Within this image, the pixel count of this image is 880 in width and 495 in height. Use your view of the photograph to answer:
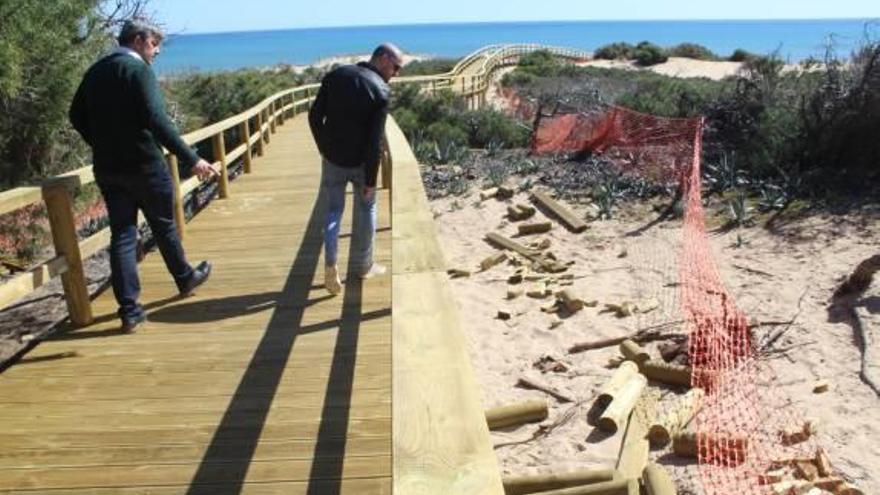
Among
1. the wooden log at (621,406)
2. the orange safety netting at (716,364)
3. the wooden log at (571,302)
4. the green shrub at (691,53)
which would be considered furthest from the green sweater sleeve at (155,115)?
the green shrub at (691,53)

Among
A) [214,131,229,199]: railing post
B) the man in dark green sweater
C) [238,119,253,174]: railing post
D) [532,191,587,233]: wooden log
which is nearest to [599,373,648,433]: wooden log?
the man in dark green sweater

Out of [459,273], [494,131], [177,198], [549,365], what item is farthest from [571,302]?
[494,131]

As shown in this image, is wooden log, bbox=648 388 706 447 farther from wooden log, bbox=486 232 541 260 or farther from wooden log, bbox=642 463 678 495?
wooden log, bbox=486 232 541 260

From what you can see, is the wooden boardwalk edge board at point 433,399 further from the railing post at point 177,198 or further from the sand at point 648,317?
the railing post at point 177,198

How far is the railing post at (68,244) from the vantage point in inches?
168

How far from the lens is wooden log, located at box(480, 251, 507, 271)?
920 centimetres

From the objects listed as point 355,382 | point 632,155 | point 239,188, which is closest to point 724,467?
point 355,382

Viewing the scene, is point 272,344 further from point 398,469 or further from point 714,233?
point 714,233

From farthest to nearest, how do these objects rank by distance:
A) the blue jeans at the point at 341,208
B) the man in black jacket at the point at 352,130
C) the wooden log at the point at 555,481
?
the blue jeans at the point at 341,208
the man in black jacket at the point at 352,130
the wooden log at the point at 555,481

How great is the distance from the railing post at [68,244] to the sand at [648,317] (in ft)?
9.17

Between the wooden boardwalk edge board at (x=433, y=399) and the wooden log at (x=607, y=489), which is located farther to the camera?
the wooden log at (x=607, y=489)

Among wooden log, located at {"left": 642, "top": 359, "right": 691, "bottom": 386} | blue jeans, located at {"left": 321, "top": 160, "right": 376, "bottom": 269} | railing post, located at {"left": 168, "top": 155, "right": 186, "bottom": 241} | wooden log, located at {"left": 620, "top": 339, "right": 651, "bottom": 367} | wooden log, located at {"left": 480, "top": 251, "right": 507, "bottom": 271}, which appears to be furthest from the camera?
wooden log, located at {"left": 480, "top": 251, "right": 507, "bottom": 271}

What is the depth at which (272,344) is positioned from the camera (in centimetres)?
440

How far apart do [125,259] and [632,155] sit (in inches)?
373
